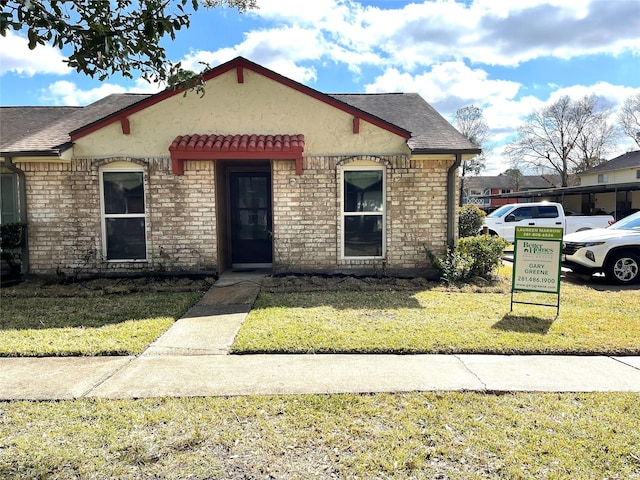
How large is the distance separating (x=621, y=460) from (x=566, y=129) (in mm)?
55746

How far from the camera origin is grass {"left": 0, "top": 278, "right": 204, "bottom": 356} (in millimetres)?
4938

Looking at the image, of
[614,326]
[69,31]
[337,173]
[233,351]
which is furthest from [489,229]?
[69,31]

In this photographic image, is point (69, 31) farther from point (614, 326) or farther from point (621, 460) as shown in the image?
point (614, 326)

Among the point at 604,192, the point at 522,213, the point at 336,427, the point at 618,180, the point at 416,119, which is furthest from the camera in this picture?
the point at 618,180

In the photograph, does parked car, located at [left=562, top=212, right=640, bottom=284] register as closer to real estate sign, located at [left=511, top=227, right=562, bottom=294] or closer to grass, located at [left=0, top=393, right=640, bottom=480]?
real estate sign, located at [left=511, top=227, right=562, bottom=294]

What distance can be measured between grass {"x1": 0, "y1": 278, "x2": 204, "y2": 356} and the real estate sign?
5.36 meters

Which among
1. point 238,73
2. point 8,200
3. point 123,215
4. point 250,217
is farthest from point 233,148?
point 8,200

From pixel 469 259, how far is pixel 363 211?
2.46 meters

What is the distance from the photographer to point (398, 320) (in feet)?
19.8

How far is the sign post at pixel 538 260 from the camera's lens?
6332 millimetres

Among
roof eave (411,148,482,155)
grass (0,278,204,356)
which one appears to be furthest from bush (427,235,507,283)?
grass (0,278,204,356)

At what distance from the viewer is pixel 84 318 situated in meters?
6.18

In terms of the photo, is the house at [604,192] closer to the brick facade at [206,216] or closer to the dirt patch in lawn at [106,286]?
the brick facade at [206,216]

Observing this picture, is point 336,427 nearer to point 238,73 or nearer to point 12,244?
point 238,73
